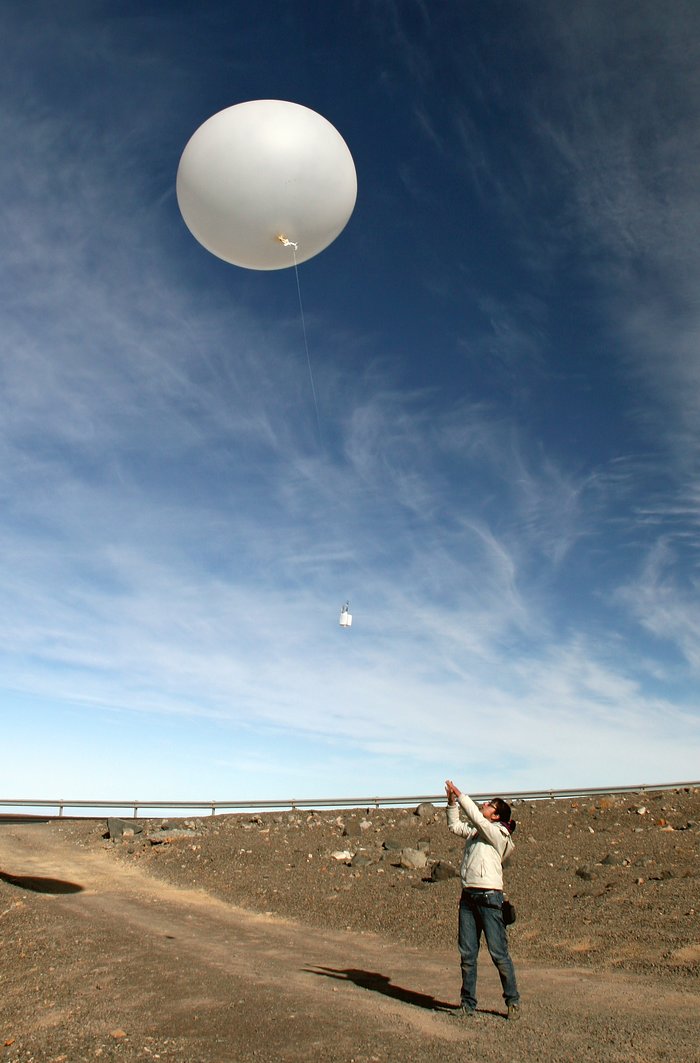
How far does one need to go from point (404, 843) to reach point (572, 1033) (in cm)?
1359

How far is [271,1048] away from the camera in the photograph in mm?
6574

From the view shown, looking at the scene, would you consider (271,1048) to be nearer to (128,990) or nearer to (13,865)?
(128,990)

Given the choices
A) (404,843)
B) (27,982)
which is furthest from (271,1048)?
(404,843)

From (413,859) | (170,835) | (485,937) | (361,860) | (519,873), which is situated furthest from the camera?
(170,835)

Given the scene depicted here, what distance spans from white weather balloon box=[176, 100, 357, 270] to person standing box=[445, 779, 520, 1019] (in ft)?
29.3

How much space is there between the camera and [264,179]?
10828mm

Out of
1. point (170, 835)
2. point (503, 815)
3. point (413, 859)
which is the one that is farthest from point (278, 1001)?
point (170, 835)

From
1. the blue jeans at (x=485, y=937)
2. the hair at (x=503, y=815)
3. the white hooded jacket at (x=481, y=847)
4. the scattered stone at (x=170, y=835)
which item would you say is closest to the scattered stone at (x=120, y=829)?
the scattered stone at (x=170, y=835)

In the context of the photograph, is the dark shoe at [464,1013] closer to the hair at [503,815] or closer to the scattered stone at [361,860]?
the hair at [503,815]

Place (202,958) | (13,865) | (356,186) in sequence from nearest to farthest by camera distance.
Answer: (202,958) → (356,186) → (13,865)

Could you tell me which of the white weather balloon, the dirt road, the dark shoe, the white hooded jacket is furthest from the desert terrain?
the white weather balloon

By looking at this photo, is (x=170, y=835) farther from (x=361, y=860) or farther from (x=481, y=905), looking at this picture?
(x=481, y=905)

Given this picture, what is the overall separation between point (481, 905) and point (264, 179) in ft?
34.3

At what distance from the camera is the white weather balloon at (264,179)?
35.6 ft
